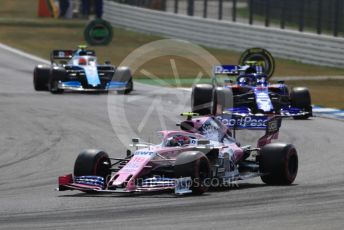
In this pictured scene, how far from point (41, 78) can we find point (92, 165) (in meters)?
18.0

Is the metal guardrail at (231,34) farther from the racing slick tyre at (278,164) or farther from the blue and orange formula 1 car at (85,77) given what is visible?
the racing slick tyre at (278,164)

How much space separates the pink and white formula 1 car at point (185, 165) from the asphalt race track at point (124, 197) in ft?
0.60

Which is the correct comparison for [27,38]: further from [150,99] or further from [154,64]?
[150,99]

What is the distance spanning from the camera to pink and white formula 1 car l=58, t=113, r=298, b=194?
1473 centimetres

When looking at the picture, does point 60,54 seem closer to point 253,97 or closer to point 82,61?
point 82,61

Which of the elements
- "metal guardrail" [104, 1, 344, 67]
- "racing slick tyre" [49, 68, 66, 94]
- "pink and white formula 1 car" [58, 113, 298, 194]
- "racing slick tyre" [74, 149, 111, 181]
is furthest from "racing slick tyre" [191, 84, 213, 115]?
"metal guardrail" [104, 1, 344, 67]

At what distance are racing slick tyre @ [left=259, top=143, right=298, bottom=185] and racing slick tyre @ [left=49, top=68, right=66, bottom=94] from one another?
16.6 m

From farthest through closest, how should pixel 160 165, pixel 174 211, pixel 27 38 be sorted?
1. pixel 27 38
2. pixel 160 165
3. pixel 174 211

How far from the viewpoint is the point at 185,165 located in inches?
577

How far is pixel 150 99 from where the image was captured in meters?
30.9

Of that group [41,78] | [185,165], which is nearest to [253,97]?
[41,78]

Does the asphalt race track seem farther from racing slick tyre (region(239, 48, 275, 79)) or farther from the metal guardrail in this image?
the metal guardrail

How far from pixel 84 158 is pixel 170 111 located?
493 inches

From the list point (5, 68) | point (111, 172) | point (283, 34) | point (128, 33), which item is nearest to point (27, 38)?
point (128, 33)
